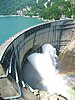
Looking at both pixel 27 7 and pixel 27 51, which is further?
pixel 27 7

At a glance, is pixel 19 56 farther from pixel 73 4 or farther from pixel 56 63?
pixel 73 4

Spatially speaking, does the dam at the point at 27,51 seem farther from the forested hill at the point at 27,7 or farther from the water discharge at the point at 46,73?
the forested hill at the point at 27,7

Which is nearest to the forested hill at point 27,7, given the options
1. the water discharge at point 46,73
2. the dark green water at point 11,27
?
the dark green water at point 11,27

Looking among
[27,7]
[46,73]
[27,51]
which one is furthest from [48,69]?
[27,7]

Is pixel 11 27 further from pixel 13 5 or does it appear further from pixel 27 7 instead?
pixel 13 5

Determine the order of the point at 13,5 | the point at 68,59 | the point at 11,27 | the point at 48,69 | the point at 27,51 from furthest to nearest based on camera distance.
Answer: the point at 13,5 < the point at 11,27 < the point at 68,59 < the point at 48,69 < the point at 27,51

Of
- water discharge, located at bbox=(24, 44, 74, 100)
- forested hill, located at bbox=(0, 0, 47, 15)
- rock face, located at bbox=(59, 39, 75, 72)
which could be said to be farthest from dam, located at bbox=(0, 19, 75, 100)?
forested hill, located at bbox=(0, 0, 47, 15)

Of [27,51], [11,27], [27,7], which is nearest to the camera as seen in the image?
[27,51]
